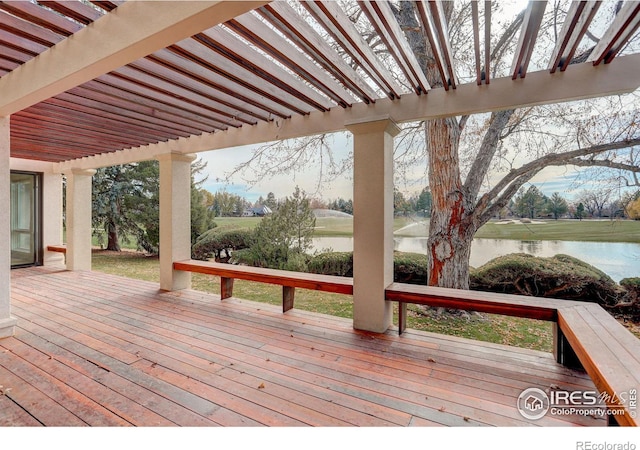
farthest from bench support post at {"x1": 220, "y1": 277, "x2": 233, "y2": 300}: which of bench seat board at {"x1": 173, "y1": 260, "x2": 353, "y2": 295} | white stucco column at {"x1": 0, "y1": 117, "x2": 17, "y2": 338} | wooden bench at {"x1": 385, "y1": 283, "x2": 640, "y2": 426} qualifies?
wooden bench at {"x1": 385, "y1": 283, "x2": 640, "y2": 426}

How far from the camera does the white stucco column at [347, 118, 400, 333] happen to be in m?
3.06

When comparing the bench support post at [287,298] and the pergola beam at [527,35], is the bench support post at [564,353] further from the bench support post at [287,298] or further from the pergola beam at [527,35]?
the bench support post at [287,298]

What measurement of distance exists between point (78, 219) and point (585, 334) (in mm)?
8147

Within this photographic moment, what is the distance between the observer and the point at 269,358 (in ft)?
8.49

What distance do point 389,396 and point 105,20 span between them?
2.97 m

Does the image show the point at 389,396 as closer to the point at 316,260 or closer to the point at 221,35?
the point at 221,35

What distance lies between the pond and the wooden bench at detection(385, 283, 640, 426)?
8.44ft

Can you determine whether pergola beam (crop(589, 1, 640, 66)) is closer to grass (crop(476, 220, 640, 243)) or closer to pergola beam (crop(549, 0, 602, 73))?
pergola beam (crop(549, 0, 602, 73))

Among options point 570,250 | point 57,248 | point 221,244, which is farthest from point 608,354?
point 57,248

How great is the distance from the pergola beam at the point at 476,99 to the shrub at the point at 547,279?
3.25 m

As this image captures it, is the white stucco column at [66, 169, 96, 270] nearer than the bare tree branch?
No

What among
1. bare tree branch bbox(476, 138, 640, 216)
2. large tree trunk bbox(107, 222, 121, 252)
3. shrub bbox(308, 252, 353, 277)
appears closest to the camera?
bare tree branch bbox(476, 138, 640, 216)

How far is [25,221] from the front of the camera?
681cm

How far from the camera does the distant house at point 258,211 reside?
Answer: 728 centimetres
